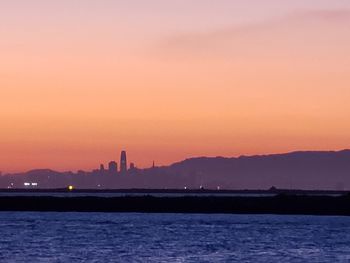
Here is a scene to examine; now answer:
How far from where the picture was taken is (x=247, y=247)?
68.2 m

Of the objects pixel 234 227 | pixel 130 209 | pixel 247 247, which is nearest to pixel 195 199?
pixel 130 209

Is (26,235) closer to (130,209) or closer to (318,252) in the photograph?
(318,252)

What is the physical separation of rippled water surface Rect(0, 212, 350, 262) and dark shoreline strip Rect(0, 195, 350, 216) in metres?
31.6

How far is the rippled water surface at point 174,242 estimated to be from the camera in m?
60.2

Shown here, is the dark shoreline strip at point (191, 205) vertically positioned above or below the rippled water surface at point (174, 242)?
above

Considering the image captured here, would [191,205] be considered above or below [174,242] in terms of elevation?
above

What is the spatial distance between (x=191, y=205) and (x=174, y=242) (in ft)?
237

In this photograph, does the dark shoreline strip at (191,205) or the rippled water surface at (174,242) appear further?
the dark shoreline strip at (191,205)

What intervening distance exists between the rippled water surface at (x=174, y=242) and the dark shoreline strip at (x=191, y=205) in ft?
104

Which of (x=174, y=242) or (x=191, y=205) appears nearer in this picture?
(x=174, y=242)

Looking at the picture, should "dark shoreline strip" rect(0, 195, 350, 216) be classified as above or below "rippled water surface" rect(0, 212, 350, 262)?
above

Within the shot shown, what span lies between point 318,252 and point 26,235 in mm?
22631

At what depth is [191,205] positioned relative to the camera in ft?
474

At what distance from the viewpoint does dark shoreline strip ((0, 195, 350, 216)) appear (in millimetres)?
132625
